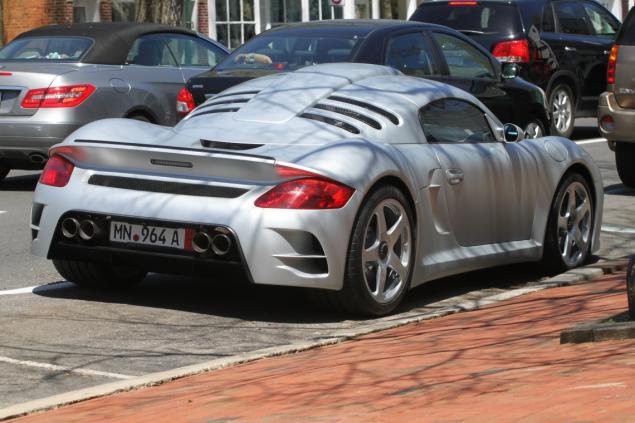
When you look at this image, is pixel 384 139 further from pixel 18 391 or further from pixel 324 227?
pixel 18 391

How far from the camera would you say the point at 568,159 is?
9625 millimetres

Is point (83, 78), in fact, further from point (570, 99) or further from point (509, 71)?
point (570, 99)

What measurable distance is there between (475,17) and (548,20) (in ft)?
3.73

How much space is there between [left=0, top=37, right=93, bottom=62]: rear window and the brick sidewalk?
8258mm

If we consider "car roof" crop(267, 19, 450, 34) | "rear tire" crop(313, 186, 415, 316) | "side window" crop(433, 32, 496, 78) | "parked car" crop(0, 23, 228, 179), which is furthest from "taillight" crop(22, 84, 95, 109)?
"rear tire" crop(313, 186, 415, 316)

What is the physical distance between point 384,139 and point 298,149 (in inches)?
28.5

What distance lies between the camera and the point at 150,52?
1567cm

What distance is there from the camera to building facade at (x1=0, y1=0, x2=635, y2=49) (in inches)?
1318

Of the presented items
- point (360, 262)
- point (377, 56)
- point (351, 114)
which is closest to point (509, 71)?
point (377, 56)

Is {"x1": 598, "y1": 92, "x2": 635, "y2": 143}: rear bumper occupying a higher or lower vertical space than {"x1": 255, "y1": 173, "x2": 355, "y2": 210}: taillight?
lower

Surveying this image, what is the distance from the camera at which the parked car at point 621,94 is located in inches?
550

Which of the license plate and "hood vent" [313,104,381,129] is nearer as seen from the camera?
the license plate

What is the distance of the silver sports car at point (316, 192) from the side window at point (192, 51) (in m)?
6.86

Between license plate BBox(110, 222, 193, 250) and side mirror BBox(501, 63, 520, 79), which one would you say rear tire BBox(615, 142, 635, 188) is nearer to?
side mirror BBox(501, 63, 520, 79)
